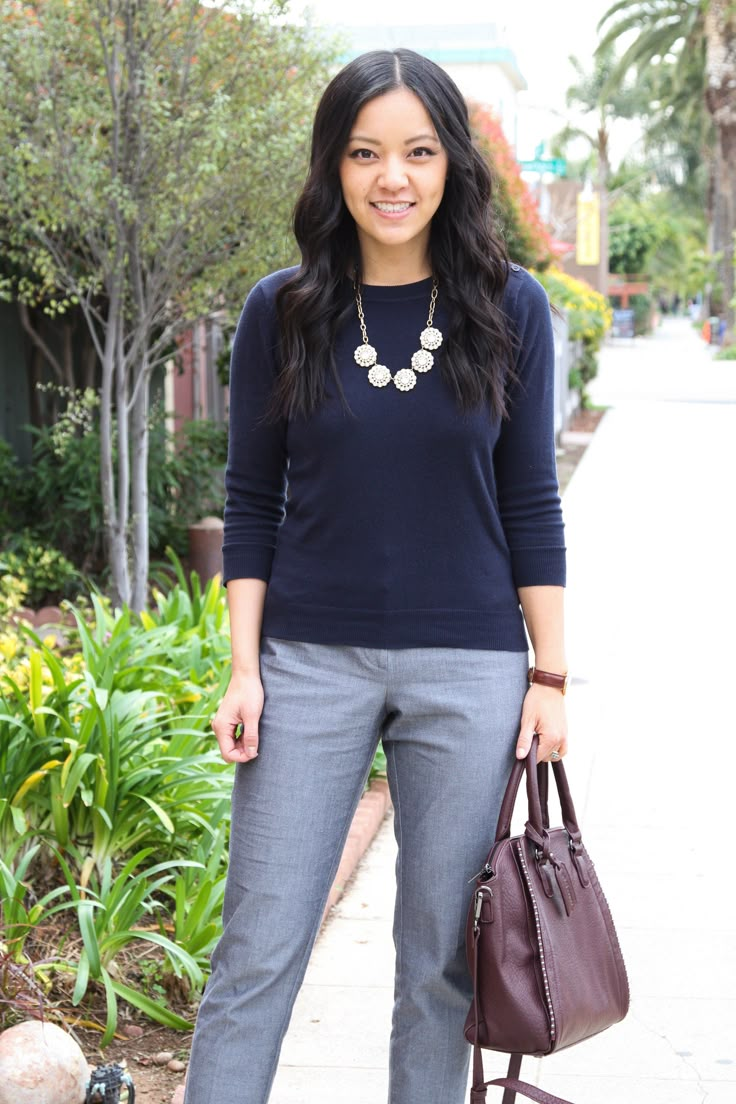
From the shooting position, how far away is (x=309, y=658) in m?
2.23

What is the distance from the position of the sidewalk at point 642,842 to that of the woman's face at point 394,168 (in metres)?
1.84

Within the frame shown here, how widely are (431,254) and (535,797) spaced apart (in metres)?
0.85

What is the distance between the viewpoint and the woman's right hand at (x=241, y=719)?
2.23 meters

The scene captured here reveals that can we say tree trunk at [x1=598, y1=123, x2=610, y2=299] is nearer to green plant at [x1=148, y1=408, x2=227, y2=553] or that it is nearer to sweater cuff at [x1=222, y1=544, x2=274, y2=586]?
green plant at [x1=148, y1=408, x2=227, y2=553]

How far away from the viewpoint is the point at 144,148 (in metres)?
6.15

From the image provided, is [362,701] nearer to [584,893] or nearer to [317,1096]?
[584,893]

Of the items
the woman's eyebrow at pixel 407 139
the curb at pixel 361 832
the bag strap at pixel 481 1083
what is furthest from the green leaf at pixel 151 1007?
the woman's eyebrow at pixel 407 139

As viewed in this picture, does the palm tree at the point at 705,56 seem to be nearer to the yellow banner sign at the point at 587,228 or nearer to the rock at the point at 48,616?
the yellow banner sign at the point at 587,228

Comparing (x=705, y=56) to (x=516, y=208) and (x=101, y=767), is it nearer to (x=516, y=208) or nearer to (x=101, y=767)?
(x=516, y=208)

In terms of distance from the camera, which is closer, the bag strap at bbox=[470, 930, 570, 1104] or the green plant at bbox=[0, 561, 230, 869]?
the bag strap at bbox=[470, 930, 570, 1104]

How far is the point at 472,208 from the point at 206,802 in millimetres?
2098

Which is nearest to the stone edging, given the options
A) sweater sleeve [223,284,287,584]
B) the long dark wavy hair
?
sweater sleeve [223,284,287,584]

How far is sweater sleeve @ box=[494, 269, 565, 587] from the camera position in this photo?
2238mm

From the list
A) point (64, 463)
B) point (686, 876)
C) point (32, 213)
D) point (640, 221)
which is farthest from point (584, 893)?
point (640, 221)
